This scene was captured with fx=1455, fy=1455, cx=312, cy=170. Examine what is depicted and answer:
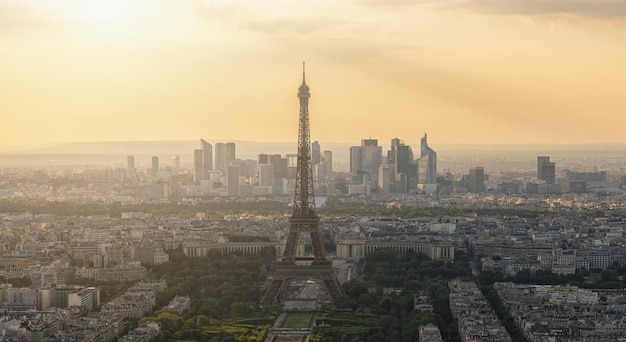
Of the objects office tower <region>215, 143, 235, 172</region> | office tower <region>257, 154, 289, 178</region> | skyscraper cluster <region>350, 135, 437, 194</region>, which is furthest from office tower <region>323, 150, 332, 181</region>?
office tower <region>215, 143, 235, 172</region>

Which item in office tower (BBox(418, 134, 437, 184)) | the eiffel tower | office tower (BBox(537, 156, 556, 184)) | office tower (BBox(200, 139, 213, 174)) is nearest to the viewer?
the eiffel tower

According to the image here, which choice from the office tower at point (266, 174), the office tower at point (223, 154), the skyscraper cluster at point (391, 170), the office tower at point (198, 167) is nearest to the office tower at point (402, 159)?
the skyscraper cluster at point (391, 170)

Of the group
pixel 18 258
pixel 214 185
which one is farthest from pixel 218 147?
pixel 18 258

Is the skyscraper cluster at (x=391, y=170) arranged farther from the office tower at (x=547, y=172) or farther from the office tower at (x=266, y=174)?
the office tower at (x=547, y=172)

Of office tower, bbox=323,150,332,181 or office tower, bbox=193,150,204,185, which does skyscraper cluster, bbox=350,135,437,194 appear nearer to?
office tower, bbox=323,150,332,181

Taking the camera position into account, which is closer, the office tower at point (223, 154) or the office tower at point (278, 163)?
the office tower at point (278, 163)

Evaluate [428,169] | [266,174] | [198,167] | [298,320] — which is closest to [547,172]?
[428,169]

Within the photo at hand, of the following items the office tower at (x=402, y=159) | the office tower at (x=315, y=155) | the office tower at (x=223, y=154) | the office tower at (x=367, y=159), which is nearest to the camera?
the office tower at (x=402, y=159)

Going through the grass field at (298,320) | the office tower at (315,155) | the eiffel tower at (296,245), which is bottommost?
the grass field at (298,320)
